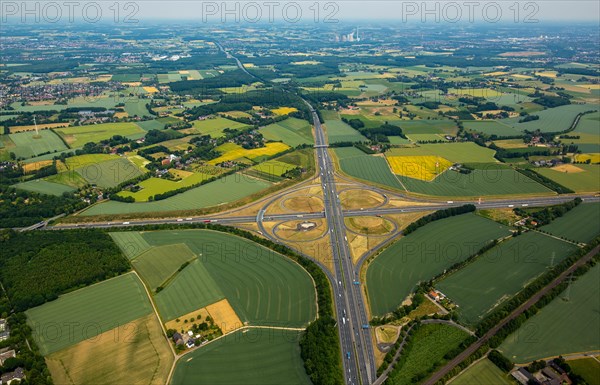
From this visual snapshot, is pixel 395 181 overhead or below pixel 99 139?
below

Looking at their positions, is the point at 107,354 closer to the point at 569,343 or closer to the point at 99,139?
the point at 569,343

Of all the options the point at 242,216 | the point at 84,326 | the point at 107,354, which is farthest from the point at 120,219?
the point at 107,354

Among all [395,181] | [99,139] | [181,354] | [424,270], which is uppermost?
[99,139]

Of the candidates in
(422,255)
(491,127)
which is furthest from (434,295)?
(491,127)

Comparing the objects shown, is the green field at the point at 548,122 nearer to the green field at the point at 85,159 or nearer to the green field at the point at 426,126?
the green field at the point at 426,126

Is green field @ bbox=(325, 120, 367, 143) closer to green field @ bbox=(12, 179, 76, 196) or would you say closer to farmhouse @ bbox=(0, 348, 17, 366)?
green field @ bbox=(12, 179, 76, 196)

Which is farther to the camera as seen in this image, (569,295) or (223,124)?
(223,124)

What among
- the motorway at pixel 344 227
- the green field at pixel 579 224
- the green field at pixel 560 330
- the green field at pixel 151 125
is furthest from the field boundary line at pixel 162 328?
the green field at pixel 151 125
